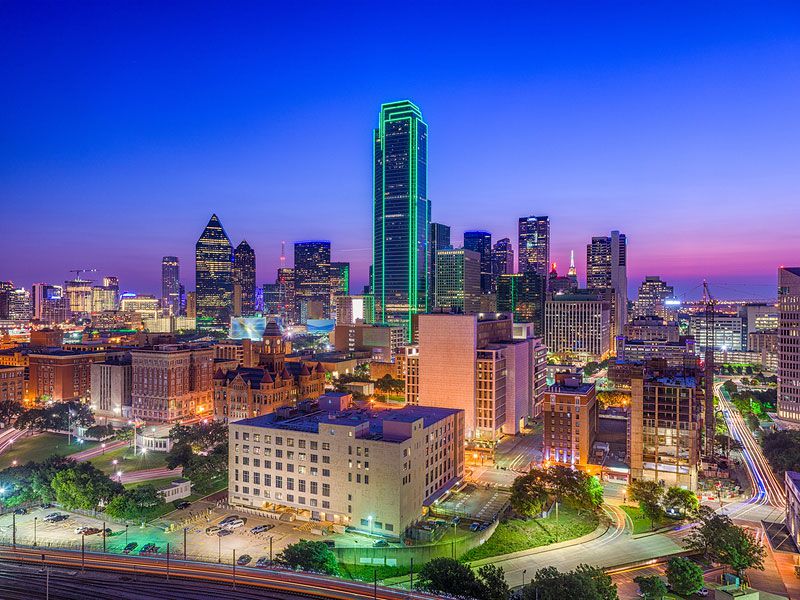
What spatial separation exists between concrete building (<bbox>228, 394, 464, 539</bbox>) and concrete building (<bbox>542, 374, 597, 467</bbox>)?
72.1ft

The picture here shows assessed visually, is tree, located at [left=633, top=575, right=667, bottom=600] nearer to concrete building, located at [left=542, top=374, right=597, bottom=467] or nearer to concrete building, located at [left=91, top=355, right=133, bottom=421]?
concrete building, located at [left=542, top=374, right=597, bottom=467]

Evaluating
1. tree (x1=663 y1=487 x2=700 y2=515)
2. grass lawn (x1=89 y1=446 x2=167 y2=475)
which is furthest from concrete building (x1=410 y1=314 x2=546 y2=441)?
grass lawn (x1=89 y1=446 x2=167 y2=475)

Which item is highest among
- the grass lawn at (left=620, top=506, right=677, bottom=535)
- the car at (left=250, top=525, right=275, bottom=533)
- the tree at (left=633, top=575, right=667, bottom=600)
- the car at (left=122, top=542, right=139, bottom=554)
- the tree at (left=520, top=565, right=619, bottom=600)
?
the tree at (left=520, top=565, right=619, bottom=600)

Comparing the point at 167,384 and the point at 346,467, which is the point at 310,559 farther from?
the point at 167,384

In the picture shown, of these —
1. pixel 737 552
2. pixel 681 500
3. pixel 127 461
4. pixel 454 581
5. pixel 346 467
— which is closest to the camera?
pixel 454 581

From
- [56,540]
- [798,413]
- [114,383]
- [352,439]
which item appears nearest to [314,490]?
[352,439]

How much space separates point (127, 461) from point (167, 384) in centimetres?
2822

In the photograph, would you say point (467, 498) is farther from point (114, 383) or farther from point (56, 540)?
point (114, 383)

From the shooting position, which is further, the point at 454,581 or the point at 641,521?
the point at 641,521

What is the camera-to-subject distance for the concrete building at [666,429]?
269 feet

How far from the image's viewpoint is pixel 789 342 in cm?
12300

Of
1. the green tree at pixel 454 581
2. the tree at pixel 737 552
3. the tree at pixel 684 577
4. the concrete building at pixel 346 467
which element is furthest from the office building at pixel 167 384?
the tree at pixel 737 552

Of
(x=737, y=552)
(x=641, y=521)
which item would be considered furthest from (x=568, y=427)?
(x=737, y=552)

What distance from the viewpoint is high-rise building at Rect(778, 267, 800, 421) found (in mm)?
120750
